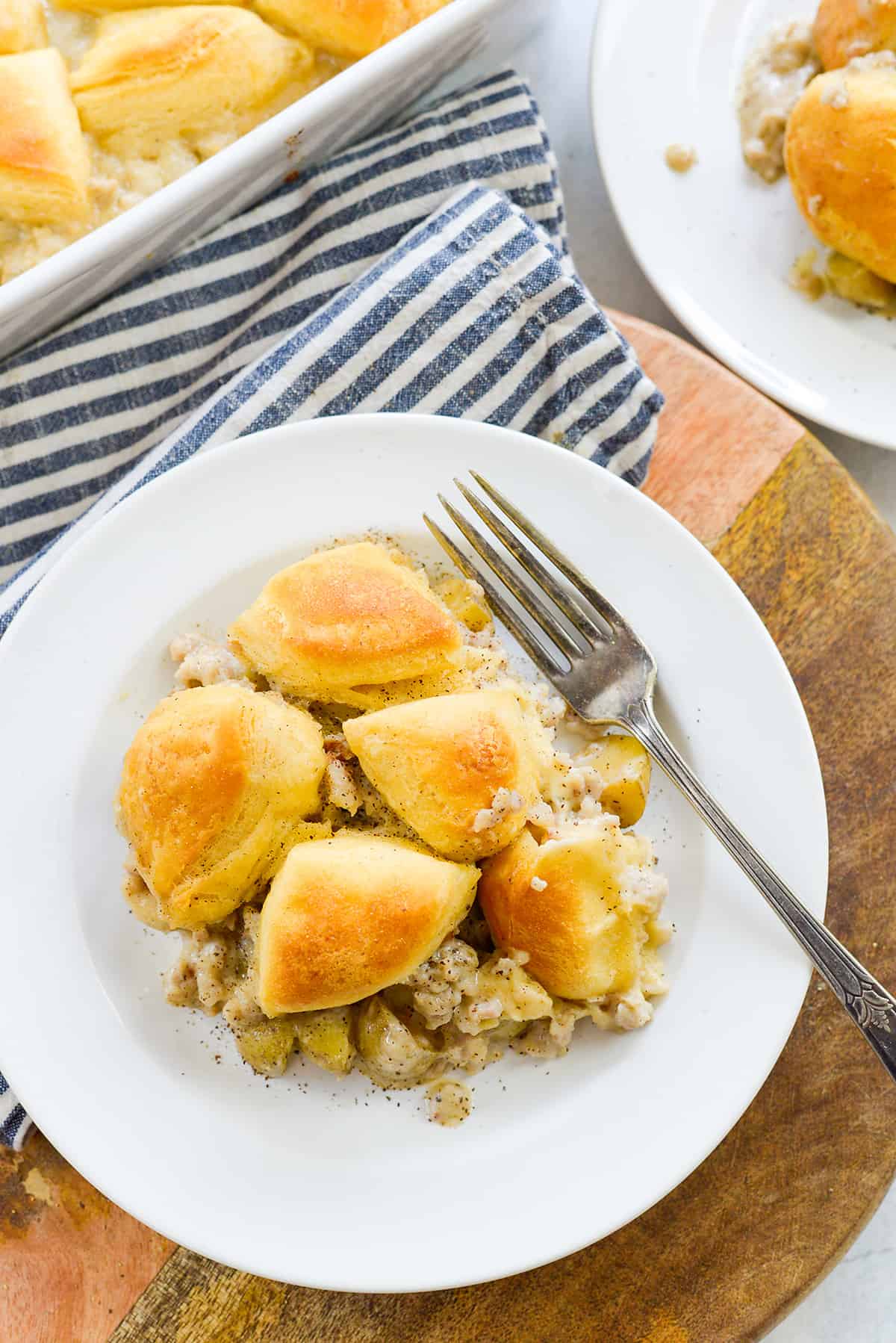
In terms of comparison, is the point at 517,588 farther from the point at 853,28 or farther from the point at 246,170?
the point at 853,28

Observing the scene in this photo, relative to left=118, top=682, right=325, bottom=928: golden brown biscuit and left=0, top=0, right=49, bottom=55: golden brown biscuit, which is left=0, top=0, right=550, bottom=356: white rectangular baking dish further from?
left=118, top=682, right=325, bottom=928: golden brown biscuit

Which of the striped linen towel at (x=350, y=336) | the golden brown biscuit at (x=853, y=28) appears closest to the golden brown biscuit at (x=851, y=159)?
the golden brown biscuit at (x=853, y=28)

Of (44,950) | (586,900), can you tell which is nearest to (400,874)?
(586,900)

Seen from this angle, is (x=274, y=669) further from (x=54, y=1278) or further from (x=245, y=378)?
(x=54, y=1278)

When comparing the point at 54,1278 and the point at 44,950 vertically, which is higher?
the point at 44,950

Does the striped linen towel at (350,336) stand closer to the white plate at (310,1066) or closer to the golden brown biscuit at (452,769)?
the white plate at (310,1066)

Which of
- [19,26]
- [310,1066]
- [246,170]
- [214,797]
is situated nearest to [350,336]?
[246,170]
